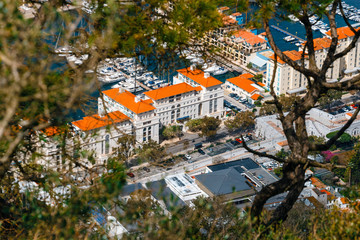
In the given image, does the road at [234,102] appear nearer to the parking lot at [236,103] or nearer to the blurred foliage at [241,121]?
the parking lot at [236,103]

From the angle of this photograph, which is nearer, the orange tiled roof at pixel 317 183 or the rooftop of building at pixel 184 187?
the rooftop of building at pixel 184 187

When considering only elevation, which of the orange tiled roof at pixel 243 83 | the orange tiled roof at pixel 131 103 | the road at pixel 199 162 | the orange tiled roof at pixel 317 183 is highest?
the orange tiled roof at pixel 131 103

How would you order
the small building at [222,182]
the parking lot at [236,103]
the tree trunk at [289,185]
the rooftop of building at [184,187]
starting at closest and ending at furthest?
the tree trunk at [289,185] → the small building at [222,182] → the rooftop of building at [184,187] → the parking lot at [236,103]

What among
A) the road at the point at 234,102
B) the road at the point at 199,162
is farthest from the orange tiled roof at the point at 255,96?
the road at the point at 199,162

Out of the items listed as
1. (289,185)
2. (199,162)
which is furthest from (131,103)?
(289,185)

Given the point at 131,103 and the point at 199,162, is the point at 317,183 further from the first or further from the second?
the point at 131,103

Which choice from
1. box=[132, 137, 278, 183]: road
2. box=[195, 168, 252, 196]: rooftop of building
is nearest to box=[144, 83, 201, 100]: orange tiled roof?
box=[132, 137, 278, 183]: road
